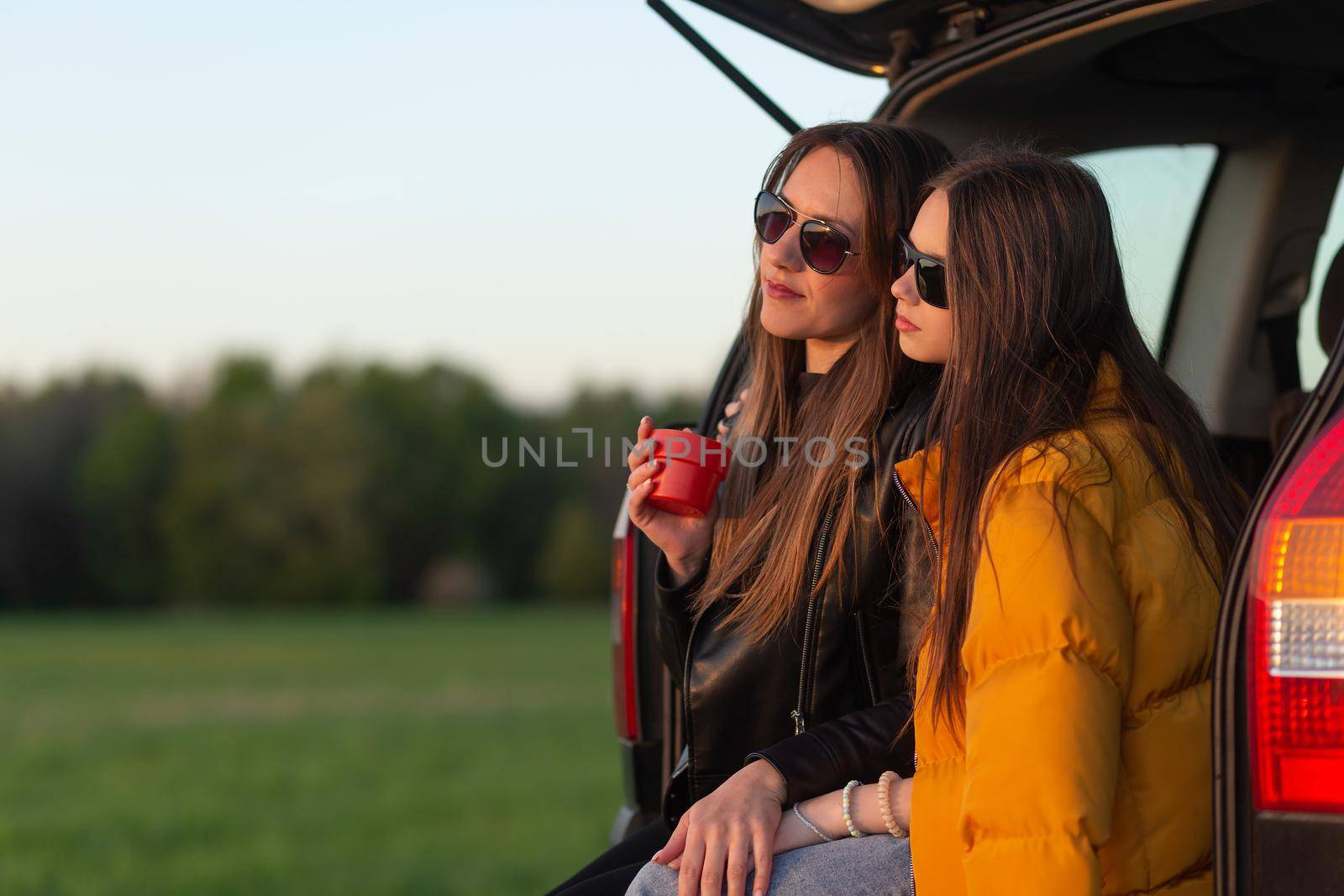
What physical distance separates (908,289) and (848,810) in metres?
0.76

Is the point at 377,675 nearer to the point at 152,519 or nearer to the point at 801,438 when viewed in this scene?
the point at 801,438

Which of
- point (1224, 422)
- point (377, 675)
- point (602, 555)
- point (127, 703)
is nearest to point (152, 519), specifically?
point (602, 555)

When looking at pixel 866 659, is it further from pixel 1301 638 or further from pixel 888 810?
pixel 1301 638

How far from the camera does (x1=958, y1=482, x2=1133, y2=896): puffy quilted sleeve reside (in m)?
1.51

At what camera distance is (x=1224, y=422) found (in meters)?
3.51

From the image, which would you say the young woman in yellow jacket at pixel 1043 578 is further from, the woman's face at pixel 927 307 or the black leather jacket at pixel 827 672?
the black leather jacket at pixel 827 672

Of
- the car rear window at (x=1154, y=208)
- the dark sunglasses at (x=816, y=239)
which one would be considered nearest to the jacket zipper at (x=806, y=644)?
the dark sunglasses at (x=816, y=239)

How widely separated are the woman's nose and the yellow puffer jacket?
1.26ft

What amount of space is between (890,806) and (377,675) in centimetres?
2707

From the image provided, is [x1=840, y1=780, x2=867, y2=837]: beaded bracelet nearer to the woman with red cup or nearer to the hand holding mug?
the woman with red cup

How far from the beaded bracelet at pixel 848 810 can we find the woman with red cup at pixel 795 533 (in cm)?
6

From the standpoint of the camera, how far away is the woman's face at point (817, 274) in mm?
2471

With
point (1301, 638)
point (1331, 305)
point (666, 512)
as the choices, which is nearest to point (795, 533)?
point (666, 512)

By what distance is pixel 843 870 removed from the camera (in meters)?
1.89
